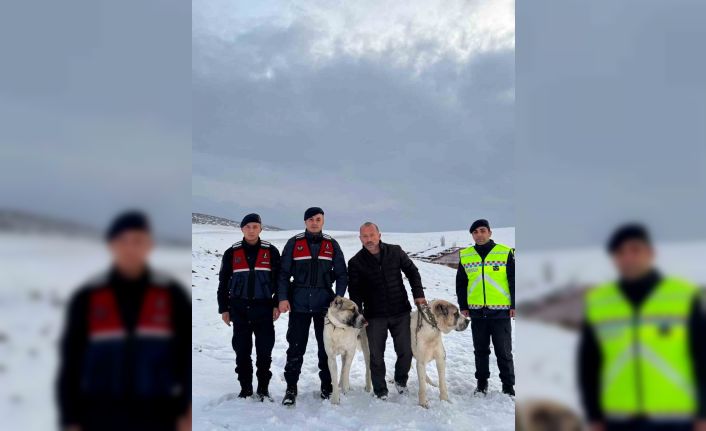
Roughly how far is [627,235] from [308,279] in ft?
13.8

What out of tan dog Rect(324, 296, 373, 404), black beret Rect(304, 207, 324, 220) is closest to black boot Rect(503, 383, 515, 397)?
tan dog Rect(324, 296, 373, 404)

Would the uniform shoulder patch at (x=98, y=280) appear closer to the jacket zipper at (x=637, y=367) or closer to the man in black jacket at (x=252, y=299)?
the jacket zipper at (x=637, y=367)

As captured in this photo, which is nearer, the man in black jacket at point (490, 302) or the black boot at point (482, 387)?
the man in black jacket at point (490, 302)

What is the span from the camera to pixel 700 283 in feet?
4.24

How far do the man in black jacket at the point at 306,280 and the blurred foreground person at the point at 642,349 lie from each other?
4137mm

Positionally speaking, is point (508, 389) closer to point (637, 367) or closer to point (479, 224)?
point (479, 224)

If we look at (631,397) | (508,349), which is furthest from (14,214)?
(508,349)

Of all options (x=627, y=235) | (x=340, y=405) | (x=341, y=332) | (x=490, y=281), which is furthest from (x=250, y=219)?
(x=627, y=235)

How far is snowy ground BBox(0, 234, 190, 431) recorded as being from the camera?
4.72 feet

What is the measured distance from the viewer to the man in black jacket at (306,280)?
5.34 m

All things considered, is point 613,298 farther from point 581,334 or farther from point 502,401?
point 502,401

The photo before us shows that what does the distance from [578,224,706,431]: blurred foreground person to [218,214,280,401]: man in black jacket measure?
428 centimetres

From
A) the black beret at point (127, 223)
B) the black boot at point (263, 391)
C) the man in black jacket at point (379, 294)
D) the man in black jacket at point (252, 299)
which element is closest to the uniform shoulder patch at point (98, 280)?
the black beret at point (127, 223)

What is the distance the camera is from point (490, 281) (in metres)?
5.52
